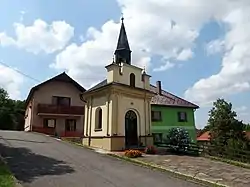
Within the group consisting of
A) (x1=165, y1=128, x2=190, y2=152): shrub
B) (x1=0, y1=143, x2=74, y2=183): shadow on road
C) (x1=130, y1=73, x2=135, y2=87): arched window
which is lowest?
(x1=0, y1=143, x2=74, y2=183): shadow on road

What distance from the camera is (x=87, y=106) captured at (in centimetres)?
2547

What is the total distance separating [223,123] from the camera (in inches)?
1508

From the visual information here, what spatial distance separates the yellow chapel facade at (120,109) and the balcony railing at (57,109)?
49.5 ft

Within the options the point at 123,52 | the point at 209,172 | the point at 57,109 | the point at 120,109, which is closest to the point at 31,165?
the point at 209,172

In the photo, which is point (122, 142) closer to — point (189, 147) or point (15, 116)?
point (189, 147)

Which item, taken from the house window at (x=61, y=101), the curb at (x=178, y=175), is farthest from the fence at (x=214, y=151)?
the house window at (x=61, y=101)

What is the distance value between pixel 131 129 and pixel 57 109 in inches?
726

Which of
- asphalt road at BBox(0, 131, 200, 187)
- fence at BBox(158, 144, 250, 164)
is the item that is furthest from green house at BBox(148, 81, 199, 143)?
asphalt road at BBox(0, 131, 200, 187)

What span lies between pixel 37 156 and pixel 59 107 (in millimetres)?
23921

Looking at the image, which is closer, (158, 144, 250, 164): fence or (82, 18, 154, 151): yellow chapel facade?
(158, 144, 250, 164): fence

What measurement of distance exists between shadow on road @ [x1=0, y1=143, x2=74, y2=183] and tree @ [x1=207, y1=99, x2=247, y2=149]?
25.6 meters

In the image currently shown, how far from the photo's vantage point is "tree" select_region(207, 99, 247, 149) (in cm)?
3735

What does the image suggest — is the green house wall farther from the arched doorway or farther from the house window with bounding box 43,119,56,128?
the arched doorway

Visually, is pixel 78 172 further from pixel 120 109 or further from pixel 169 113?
pixel 169 113
